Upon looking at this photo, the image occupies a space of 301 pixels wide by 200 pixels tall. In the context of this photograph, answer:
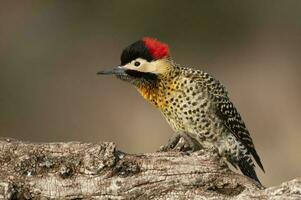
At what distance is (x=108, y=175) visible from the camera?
284 inches

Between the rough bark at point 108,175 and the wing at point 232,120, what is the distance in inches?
69.1

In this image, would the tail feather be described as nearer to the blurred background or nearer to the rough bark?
Answer: the rough bark

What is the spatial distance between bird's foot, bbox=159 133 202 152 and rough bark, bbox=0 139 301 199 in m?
0.67

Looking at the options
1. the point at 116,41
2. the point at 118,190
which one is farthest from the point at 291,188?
the point at 116,41

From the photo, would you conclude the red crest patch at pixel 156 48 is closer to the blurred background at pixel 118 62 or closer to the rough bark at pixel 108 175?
the rough bark at pixel 108 175

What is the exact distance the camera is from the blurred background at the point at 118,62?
585 inches

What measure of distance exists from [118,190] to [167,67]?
2044mm

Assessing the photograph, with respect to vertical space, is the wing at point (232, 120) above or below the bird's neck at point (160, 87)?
below

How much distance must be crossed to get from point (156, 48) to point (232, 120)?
104cm

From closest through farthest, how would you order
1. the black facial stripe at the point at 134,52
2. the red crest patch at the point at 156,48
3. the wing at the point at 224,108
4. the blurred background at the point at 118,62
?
the black facial stripe at the point at 134,52 < the red crest patch at the point at 156,48 < the wing at the point at 224,108 < the blurred background at the point at 118,62

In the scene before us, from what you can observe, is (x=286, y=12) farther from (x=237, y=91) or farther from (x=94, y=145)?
(x=94, y=145)

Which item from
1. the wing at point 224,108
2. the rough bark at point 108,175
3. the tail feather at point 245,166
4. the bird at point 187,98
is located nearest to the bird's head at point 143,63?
the bird at point 187,98

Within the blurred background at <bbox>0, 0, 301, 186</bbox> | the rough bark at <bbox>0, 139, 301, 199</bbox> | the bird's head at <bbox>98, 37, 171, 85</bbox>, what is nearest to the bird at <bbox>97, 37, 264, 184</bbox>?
the bird's head at <bbox>98, 37, 171, 85</bbox>

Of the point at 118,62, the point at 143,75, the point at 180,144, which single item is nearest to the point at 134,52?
the point at 143,75
